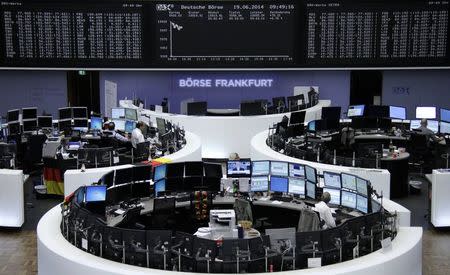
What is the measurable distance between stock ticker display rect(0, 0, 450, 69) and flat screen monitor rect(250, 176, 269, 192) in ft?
21.6

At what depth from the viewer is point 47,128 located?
16.5m

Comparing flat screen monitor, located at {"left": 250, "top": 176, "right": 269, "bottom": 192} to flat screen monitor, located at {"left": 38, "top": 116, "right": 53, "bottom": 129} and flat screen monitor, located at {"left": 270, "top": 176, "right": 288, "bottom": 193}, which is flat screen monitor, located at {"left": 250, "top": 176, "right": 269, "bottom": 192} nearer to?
flat screen monitor, located at {"left": 270, "top": 176, "right": 288, "bottom": 193}

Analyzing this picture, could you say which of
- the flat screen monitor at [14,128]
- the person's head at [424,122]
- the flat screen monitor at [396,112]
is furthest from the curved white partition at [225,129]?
→ the flat screen monitor at [14,128]

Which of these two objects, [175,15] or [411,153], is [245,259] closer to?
[411,153]

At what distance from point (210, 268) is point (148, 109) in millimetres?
10794

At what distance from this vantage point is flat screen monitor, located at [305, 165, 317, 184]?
10617 millimetres

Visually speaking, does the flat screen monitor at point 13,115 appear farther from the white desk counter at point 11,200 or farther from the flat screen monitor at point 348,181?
the flat screen monitor at point 348,181

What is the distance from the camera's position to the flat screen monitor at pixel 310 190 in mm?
10680

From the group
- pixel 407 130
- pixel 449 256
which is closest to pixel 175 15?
pixel 407 130

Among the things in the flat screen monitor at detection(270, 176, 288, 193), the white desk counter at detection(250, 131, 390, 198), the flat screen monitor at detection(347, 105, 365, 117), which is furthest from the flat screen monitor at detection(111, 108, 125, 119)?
the flat screen monitor at detection(270, 176, 288, 193)

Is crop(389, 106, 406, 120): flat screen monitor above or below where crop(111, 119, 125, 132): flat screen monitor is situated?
above

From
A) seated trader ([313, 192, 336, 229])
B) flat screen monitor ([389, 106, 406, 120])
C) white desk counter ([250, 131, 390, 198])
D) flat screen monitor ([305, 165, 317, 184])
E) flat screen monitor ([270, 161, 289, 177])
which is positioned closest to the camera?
seated trader ([313, 192, 336, 229])

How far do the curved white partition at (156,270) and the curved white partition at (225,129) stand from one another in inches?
312

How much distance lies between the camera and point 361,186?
9883mm
